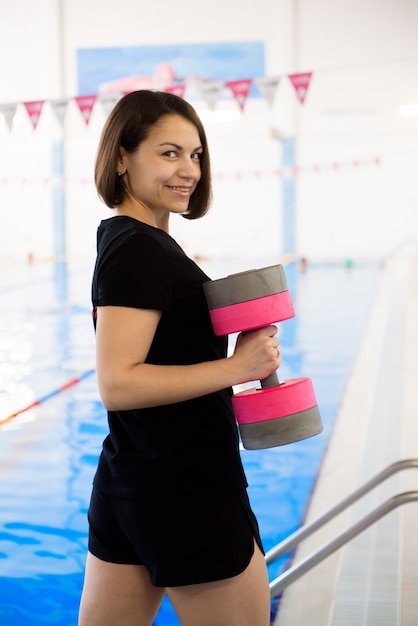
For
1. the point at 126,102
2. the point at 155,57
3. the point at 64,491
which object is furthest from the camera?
the point at 155,57

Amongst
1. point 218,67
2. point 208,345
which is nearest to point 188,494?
point 208,345

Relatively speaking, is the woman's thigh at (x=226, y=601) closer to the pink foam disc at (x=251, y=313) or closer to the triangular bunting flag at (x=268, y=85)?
the pink foam disc at (x=251, y=313)

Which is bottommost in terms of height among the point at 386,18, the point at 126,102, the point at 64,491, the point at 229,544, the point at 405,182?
the point at 64,491

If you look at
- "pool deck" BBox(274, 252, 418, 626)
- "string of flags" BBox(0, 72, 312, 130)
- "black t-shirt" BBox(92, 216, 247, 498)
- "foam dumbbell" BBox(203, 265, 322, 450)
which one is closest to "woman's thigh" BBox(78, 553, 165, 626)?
"black t-shirt" BBox(92, 216, 247, 498)

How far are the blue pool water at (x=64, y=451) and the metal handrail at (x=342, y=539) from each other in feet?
2.43

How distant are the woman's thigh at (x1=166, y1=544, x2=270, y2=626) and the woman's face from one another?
Answer: 23.7 inches

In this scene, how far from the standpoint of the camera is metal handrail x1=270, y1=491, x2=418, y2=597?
224 centimetres

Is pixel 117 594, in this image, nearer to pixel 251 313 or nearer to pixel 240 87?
pixel 251 313

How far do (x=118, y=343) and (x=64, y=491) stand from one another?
3189 mm

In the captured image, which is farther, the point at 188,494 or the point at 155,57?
the point at 155,57

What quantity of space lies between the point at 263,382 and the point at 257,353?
0.41 ft

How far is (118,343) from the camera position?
1.25 meters

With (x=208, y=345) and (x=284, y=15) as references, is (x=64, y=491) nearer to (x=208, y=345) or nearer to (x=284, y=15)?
(x=208, y=345)

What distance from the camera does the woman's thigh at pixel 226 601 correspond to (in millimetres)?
1305
